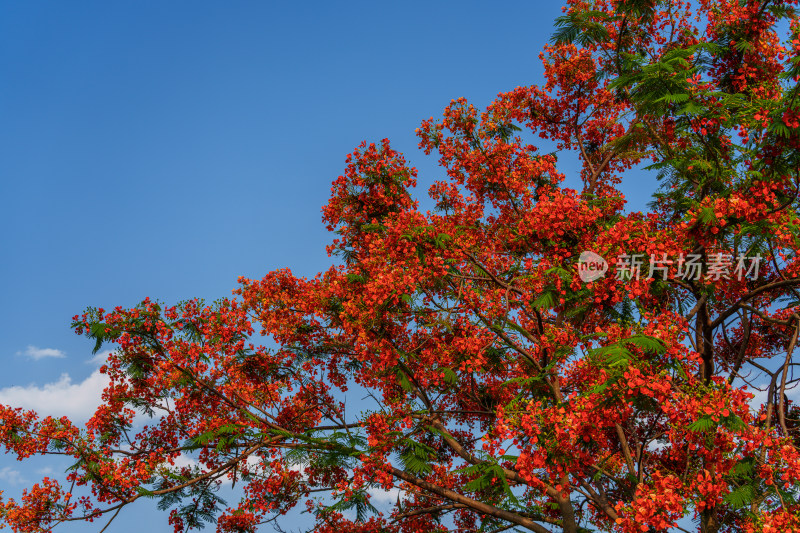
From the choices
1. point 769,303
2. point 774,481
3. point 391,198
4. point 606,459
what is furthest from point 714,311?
point 391,198

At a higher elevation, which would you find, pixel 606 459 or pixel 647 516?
pixel 606 459

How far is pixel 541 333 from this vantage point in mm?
9266

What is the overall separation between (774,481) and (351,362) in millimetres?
7922

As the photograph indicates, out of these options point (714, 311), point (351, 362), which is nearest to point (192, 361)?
point (351, 362)

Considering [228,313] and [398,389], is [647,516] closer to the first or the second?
[398,389]

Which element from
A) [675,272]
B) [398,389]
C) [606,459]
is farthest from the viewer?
[398,389]

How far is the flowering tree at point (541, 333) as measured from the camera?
7.03 m

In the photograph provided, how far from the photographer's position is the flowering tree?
7.03 meters

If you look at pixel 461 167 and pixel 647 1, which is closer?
pixel 647 1

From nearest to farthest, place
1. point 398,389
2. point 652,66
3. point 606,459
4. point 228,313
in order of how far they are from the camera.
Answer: point 652,66, point 606,459, point 228,313, point 398,389

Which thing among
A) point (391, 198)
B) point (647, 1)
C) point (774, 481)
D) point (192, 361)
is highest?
point (647, 1)

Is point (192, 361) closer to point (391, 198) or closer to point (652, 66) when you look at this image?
point (391, 198)

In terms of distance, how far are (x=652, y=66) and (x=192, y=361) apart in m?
8.35

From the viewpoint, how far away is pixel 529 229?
27.4 ft
